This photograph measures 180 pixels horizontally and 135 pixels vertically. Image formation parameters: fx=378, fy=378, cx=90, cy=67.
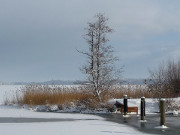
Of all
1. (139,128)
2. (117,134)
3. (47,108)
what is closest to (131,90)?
(47,108)

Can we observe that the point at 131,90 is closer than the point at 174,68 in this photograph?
Yes

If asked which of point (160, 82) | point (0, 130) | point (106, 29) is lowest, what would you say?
point (0, 130)

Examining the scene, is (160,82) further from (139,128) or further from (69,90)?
(139,128)

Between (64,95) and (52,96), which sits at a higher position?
(64,95)

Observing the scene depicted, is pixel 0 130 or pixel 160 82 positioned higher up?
pixel 160 82

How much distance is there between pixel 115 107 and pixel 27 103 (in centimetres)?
780

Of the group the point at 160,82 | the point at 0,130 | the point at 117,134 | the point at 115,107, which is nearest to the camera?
the point at 117,134

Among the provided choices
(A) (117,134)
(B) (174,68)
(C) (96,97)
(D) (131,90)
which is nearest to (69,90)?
(C) (96,97)

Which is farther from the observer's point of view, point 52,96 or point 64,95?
point 52,96

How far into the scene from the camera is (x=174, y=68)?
113 ft

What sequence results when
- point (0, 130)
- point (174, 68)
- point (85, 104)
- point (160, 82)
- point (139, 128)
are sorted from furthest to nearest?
point (174, 68)
point (160, 82)
point (85, 104)
point (139, 128)
point (0, 130)

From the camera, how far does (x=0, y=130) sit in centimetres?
1481

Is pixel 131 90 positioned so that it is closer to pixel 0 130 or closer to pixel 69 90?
pixel 69 90

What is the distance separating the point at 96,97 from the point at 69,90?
2.86 m
